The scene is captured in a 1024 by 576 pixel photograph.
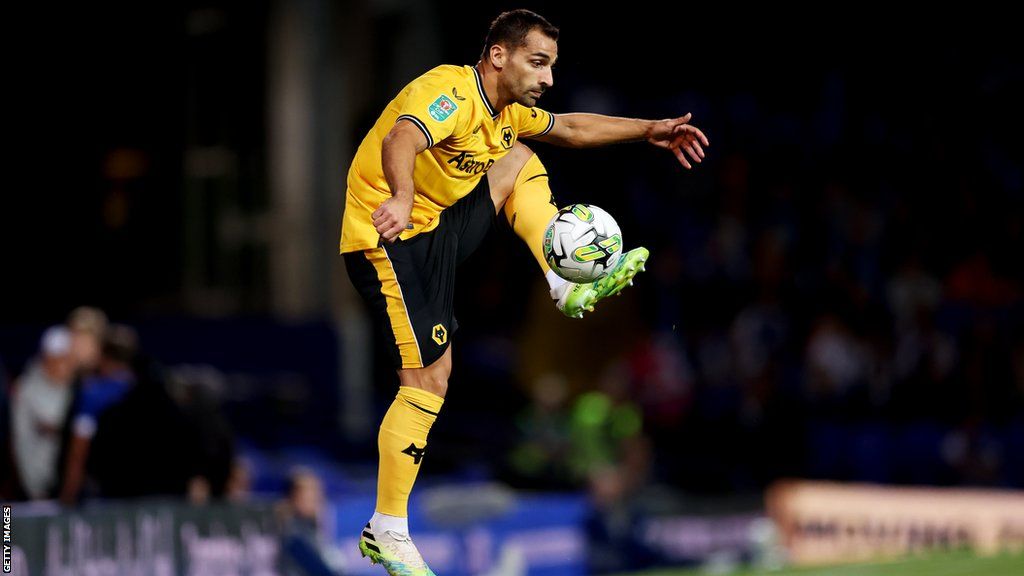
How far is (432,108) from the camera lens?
21.2ft

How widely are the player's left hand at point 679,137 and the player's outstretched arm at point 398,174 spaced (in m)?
1.37

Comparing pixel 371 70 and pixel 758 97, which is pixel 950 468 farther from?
pixel 371 70

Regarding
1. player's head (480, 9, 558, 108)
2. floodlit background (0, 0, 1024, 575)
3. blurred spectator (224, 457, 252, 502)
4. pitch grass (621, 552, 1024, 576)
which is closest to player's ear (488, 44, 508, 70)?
player's head (480, 9, 558, 108)

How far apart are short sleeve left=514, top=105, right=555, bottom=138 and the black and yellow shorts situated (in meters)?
0.61

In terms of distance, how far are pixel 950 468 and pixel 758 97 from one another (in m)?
5.98

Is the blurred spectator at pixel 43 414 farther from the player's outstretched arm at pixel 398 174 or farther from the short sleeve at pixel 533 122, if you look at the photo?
the player's outstretched arm at pixel 398 174

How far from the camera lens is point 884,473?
15172mm

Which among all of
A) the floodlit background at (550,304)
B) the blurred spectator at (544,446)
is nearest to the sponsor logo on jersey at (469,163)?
the floodlit background at (550,304)

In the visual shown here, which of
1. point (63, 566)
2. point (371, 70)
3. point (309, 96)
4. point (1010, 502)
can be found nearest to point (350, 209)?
point (63, 566)

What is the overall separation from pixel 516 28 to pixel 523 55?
0.13 m

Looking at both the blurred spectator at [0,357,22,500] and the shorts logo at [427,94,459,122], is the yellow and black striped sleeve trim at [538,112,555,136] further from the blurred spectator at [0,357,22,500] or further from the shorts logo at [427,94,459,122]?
the blurred spectator at [0,357,22,500]

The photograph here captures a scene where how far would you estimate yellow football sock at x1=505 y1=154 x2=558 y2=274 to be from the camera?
286 inches

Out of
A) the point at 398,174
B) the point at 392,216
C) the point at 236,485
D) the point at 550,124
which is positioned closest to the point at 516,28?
the point at 550,124

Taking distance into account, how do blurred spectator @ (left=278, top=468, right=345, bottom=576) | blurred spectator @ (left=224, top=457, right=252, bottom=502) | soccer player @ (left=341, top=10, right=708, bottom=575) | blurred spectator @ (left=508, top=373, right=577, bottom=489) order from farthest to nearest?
blurred spectator @ (left=508, top=373, right=577, bottom=489)
blurred spectator @ (left=224, top=457, right=252, bottom=502)
blurred spectator @ (left=278, top=468, right=345, bottom=576)
soccer player @ (left=341, top=10, right=708, bottom=575)
